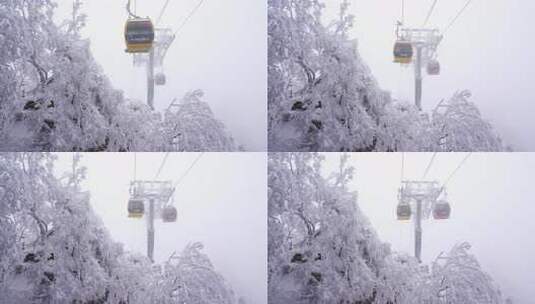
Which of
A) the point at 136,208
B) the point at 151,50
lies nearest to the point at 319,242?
the point at 136,208

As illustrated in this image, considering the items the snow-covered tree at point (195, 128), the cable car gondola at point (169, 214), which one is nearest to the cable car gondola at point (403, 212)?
the snow-covered tree at point (195, 128)

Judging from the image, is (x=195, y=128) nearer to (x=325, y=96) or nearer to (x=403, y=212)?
(x=325, y=96)

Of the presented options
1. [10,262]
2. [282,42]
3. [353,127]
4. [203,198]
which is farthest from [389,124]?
[10,262]

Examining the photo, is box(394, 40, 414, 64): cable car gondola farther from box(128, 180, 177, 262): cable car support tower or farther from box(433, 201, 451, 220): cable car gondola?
box(128, 180, 177, 262): cable car support tower

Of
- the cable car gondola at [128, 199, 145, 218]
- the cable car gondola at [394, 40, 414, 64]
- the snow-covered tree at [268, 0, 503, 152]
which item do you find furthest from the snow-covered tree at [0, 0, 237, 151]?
the cable car gondola at [394, 40, 414, 64]

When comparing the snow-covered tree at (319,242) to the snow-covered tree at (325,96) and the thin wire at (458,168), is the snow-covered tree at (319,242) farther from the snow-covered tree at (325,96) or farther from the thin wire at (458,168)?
the thin wire at (458,168)
